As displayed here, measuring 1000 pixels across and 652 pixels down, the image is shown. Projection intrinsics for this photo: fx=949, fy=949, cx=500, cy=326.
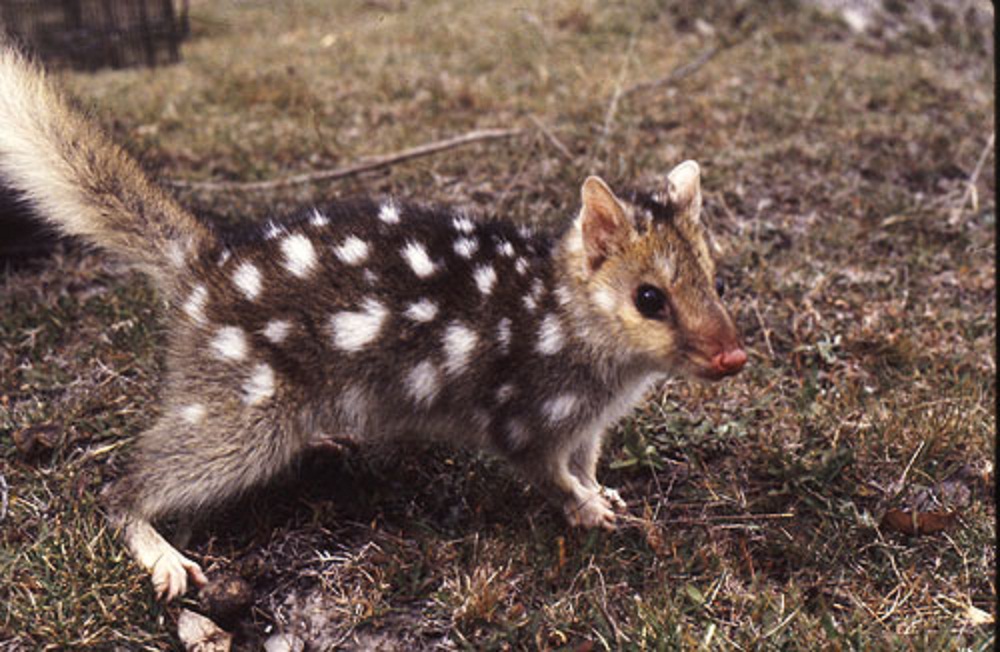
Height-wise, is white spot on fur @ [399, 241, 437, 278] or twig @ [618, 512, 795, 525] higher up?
white spot on fur @ [399, 241, 437, 278]

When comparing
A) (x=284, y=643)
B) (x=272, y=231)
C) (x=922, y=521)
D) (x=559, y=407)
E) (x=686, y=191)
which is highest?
(x=686, y=191)

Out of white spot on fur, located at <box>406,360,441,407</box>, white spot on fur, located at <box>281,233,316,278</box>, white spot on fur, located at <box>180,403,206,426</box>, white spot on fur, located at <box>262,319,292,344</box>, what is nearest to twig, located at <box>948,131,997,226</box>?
white spot on fur, located at <box>406,360,441,407</box>

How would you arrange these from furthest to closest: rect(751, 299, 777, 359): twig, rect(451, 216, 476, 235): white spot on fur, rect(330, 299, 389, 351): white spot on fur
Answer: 1. rect(751, 299, 777, 359): twig
2. rect(451, 216, 476, 235): white spot on fur
3. rect(330, 299, 389, 351): white spot on fur

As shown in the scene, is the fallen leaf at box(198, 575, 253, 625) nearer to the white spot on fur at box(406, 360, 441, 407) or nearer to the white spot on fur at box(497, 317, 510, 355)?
the white spot on fur at box(406, 360, 441, 407)

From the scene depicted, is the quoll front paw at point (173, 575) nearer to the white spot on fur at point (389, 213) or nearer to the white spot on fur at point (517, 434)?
the white spot on fur at point (517, 434)

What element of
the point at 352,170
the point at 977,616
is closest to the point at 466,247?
the point at 977,616

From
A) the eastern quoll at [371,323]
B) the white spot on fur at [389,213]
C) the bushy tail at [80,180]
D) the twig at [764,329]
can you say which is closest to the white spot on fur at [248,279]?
the eastern quoll at [371,323]

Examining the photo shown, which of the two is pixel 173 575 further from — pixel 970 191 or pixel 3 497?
pixel 970 191

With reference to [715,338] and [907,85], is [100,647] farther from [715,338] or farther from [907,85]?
[907,85]
